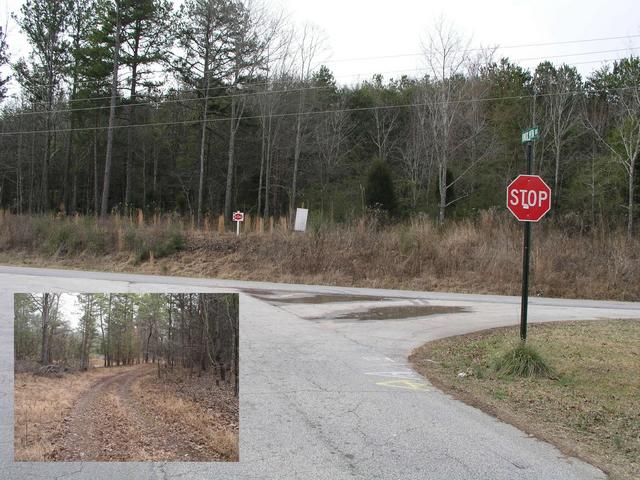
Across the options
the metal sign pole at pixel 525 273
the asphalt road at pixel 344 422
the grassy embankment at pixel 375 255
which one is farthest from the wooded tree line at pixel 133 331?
the grassy embankment at pixel 375 255

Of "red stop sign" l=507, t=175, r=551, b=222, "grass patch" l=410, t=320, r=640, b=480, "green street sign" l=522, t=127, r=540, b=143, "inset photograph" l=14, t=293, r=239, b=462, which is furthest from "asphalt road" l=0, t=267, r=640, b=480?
"green street sign" l=522, t=127, r=540, b=143

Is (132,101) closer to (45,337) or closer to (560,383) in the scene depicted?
(560,383)

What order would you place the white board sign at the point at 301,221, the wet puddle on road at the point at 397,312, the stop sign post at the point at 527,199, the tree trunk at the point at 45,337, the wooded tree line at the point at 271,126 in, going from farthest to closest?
the wooded tree line at the point at 271,126
the white board sign at the point at 301,221
the wet puddle on road at the point at 397,312
the stop sign post at the point at 527,199
the tree trunk at the point at 45,337

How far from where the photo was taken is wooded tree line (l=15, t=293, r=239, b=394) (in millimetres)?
3107

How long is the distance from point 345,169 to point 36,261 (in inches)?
1173

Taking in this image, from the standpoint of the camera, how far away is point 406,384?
755cm

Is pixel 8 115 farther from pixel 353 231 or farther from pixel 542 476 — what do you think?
pixel 542 476

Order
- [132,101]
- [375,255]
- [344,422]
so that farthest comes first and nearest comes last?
[132,101], [375,255], [344,422]

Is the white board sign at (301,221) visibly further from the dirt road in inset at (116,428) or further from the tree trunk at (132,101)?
the dirt road in inset at (116,428)

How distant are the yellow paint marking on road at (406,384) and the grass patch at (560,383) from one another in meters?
0.24

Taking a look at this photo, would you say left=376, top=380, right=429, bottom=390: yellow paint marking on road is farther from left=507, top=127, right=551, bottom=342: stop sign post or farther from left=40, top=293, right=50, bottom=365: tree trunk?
left=40, top=293, right=50, bottom=365: tree trunk

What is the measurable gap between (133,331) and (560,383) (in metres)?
6.18

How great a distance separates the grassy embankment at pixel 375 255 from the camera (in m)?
21.6

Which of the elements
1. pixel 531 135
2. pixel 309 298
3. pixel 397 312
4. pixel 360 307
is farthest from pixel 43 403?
pixel 309 298
